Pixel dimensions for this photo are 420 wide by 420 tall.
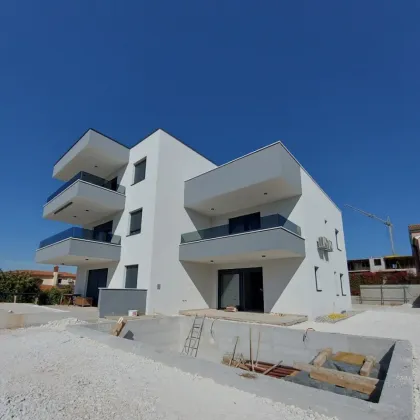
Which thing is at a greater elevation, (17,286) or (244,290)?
(244,290)

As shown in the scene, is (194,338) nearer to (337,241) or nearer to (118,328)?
(118,328)

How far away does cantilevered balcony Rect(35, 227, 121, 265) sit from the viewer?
14445mm

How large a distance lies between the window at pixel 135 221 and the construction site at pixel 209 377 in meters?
6.36

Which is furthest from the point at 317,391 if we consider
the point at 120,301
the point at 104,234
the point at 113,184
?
the point at 113,184

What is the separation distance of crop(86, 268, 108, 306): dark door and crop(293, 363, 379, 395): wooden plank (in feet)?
45.6

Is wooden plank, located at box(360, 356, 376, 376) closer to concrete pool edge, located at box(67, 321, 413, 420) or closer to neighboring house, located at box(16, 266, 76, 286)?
concrete pool edge, located at box(67, 321, 413, 420)

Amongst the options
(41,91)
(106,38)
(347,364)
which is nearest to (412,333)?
(347,364)

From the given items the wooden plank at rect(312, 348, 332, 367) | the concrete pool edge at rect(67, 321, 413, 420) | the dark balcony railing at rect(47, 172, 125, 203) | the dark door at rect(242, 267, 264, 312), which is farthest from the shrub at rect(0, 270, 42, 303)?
the wooden plank at rect(312, 348, 332, 367)

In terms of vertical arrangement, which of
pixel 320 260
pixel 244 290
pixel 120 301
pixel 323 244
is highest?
pixel 323 244

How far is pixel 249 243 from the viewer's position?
12234mm

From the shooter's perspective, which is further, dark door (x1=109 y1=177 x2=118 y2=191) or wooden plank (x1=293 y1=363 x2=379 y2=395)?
dark door (x1=109 y1=177 x2=118 y2=191)

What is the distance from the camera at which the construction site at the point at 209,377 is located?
3.05 meters

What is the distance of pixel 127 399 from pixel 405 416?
3303 millimetres

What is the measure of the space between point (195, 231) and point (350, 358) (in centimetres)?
974
